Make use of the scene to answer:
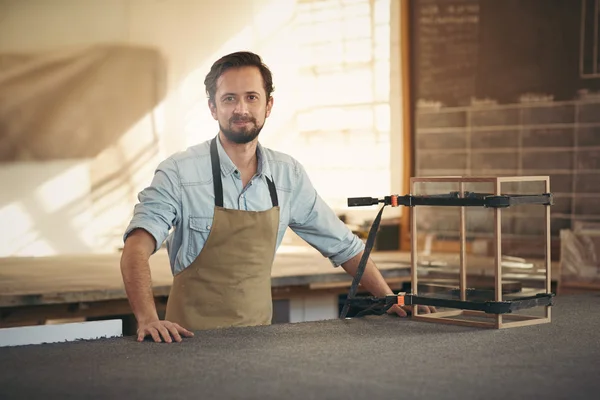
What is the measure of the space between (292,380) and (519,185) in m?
3.38

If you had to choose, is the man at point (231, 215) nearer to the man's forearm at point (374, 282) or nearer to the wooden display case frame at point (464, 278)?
the man's forearm at point (374, 282)

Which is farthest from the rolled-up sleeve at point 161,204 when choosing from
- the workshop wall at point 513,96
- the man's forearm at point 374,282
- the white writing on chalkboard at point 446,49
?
the white writing on chalkboard at point 446,49

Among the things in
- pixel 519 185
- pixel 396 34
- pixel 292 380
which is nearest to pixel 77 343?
pixel 292 380

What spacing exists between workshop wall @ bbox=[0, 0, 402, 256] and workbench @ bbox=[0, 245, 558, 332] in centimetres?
65

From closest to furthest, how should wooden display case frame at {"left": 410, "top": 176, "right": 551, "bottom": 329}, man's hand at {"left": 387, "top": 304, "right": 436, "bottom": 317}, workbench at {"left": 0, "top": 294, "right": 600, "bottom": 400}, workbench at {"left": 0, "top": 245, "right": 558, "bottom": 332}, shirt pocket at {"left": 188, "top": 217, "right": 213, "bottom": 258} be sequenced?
workbench at {"left": 0, "top": 294, "right": 600, "bottom": 400}
wooden display case frame at {"left": 410, "top": 176, "right": 551, "bottom": 329}
man's hand at {"left": 387, "top": 304, "right": 436, "bottom": 317}
shirt pocket at {"left": 188, "top": 217, "right": 213, "bottom": 258}
workbench at {"left": 0, "top": 245, "right": 558, "bottom": 332}

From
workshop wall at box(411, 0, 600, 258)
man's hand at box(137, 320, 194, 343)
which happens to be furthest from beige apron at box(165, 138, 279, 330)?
workshop wall at box(411, 0, 600, 258)

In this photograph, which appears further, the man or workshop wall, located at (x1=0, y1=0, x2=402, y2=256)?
workshop wall, located at (x1=0, y1=0, x2=402, y2=256)

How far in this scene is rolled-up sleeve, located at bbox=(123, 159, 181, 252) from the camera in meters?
2.66

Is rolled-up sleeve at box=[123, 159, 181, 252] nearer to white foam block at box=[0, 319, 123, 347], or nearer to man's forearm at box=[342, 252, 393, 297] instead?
man's forearm at box=[342, 252, 393, 297]

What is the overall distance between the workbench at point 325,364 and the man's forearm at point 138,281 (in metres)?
0.15

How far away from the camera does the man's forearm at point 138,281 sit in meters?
2.34

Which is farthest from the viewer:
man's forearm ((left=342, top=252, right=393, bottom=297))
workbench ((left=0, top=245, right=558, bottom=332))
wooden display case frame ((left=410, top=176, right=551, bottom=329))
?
workbench ((left=0, top=245, right=558, bottom=332))

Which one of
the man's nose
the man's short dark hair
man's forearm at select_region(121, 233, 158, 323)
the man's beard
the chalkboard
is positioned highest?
the chalkboard

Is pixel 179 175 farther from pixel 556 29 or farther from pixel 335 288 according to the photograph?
pixel 556 29
